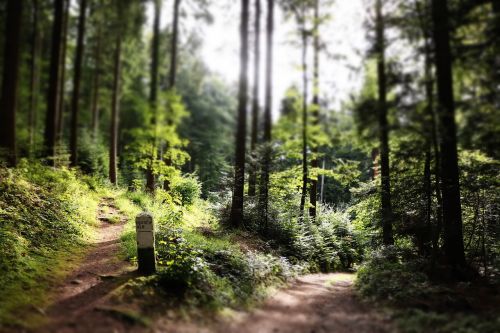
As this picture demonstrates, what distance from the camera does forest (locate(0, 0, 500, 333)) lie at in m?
6.38

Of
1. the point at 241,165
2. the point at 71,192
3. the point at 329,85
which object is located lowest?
the point at 71,192

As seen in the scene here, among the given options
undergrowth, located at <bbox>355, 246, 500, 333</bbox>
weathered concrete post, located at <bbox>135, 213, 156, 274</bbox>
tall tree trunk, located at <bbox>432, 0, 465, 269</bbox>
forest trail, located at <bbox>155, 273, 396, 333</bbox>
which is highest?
tall tree trunk, located at <bbox>432, 0, 465, 269</bbox>

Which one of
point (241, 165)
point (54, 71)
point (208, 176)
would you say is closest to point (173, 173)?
point (241, 165)

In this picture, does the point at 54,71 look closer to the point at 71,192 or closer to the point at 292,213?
the point at 71,192

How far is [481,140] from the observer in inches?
308

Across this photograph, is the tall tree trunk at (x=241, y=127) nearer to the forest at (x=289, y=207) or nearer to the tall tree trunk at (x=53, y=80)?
the forest at (x=289, y=207)

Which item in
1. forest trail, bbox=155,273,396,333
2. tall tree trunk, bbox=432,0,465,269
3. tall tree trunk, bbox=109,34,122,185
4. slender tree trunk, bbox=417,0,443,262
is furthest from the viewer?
tall tree trunk, bbox=109,34,122,185

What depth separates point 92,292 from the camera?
254 inches

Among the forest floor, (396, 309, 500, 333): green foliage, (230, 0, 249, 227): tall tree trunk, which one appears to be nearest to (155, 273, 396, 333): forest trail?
the forest floor

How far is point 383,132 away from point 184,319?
6.11 meters

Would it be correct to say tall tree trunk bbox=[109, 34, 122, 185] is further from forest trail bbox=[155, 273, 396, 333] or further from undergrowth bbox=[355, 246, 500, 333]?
undergrowth bbox=[355, 246, 500, 333]

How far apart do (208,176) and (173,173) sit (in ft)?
65.2

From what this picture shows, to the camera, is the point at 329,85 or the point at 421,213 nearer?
the point at 421,213

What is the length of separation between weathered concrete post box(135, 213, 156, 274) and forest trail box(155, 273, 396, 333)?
6.67 feet
